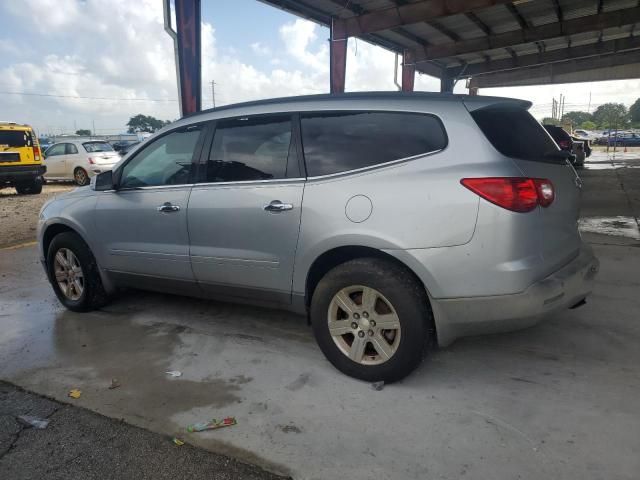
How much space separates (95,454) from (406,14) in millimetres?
14864

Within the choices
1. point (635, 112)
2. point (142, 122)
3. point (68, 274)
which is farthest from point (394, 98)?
point (635, 112)

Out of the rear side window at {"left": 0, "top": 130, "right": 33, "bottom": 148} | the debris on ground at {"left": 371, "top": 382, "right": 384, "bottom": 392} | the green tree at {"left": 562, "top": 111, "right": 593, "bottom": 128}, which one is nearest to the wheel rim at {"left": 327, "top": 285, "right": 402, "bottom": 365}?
the debris on ground at {"left": 371, "top": 382, "right": 384, "bottom": 392}

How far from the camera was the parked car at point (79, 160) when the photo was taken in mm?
16047

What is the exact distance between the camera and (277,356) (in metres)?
3.48

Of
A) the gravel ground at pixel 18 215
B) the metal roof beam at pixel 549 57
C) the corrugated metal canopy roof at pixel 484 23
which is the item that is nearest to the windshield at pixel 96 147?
the gravel ground at pixel 18 215

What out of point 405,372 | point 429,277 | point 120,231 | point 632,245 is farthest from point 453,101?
point 632,245

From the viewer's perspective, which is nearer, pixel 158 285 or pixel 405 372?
pixel 405 372

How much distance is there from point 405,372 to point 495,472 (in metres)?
0.80

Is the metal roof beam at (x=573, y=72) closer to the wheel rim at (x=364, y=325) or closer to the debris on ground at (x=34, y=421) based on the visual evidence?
the wheel rim at (x=364, y=325)

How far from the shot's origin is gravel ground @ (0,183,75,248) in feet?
27.4

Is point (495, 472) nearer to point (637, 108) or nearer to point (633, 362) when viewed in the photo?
point (633, 362)

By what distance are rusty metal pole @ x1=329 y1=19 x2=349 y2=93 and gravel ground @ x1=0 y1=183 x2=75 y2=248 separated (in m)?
9.32

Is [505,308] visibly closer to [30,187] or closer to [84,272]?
[84,272]

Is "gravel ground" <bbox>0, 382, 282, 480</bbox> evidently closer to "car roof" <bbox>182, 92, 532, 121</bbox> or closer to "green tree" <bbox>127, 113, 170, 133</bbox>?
"car roof" <bbox>182, 92, 532, 121</bbox>
